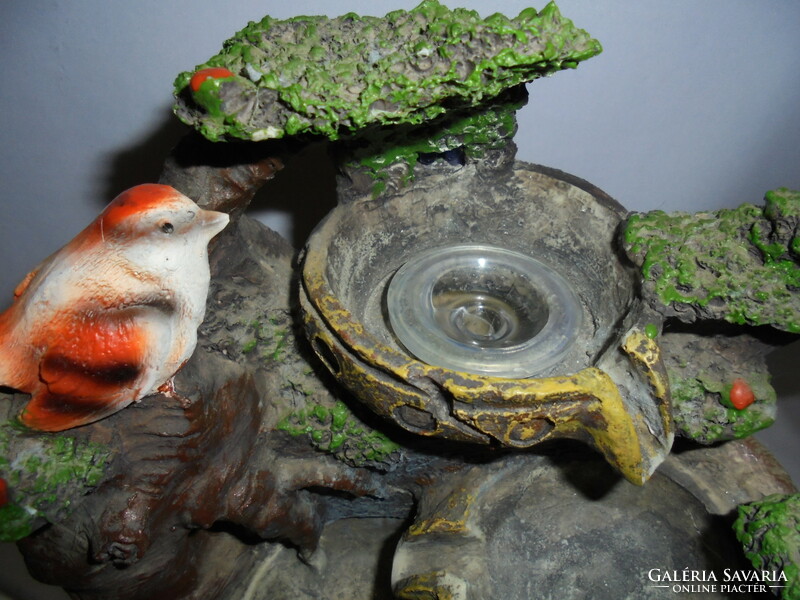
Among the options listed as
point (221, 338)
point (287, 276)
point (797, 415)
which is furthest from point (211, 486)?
point (797, 415)

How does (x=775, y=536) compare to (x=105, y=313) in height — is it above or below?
below

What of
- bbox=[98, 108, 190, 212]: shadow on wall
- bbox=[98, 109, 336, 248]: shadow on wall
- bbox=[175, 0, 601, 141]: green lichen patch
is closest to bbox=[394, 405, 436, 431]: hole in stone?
bbox=[175, 0, 601, 141]: green lichen patch

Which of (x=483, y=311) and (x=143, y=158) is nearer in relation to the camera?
(x=483, y=311)

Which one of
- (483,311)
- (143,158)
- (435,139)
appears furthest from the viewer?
(143,158)

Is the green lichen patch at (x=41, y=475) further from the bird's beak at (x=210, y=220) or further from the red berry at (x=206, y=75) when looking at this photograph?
the red berry at (x=206, y=75)

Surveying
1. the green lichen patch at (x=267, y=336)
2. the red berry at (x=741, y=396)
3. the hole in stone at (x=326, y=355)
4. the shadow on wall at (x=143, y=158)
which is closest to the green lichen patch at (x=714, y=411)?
the red berry at (x=741, y=396)

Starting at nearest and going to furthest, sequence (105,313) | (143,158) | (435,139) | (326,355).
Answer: (105,313), (326,355), (435,139), (143,158)

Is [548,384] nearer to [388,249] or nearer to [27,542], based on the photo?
[388,249]

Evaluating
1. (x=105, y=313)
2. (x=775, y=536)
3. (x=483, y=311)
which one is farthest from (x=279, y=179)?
(x=775, y=536)

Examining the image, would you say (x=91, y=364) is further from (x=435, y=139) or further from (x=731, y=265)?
(x=731, y=265)
